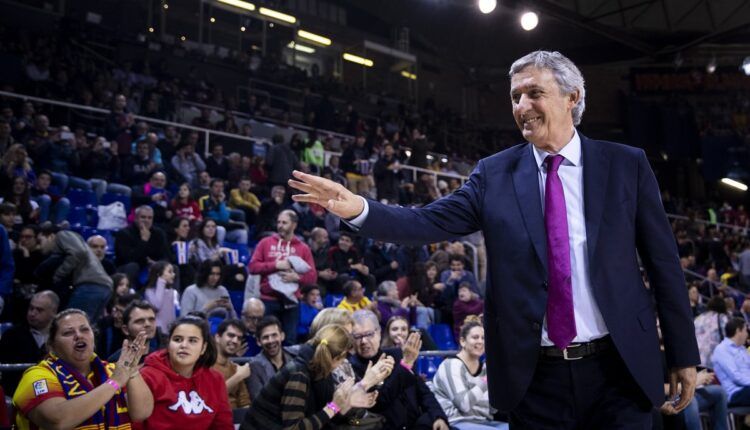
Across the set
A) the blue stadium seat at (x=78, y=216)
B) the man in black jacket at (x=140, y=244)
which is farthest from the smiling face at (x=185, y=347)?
the blue stadium seat at (x=78, y=216)

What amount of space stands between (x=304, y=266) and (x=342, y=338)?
265cm

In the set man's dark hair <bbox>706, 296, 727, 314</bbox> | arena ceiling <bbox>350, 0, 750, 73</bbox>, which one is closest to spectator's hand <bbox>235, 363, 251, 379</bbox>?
man's dark hair <bbox>706, 296, 727, 314</bbox>

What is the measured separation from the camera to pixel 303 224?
8.91 meters

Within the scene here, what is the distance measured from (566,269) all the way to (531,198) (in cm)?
21

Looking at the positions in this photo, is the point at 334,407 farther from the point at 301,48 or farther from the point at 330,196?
the point at 301,48

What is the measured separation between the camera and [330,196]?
1745mm

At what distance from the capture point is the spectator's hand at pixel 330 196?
172cm

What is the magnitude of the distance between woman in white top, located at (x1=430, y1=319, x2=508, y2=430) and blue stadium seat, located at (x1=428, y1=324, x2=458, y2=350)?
7.46 ft

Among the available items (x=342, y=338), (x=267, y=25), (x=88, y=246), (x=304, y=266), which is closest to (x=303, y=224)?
(x=304, y=266)

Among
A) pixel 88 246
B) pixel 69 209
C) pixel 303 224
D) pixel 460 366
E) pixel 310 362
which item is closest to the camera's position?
pixel 310 362

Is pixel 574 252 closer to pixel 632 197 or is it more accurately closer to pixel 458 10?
pixel 632 197

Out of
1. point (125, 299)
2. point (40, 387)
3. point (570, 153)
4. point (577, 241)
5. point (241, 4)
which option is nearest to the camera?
point (577, 241)

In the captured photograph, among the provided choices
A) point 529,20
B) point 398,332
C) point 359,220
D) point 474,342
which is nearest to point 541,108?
point 359,220

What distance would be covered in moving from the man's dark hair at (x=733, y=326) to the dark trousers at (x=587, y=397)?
537cm
